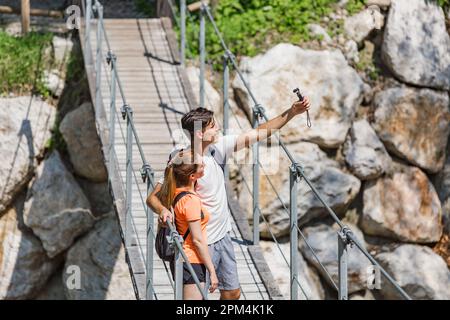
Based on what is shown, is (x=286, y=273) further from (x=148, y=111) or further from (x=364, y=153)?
(x=148, y=111)

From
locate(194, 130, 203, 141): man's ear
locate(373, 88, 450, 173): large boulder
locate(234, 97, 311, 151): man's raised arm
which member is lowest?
locate(373, 88, 450, 173): large boulder

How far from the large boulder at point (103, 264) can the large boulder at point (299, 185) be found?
5.83ft

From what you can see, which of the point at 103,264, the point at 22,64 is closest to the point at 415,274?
the point at 103,264

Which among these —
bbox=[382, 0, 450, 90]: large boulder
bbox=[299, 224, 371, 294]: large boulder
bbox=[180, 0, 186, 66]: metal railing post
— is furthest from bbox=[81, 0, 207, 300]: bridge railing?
bbox=[382, 0, 450, 90]: large boulder

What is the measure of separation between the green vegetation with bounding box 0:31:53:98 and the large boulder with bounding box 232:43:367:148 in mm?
2543

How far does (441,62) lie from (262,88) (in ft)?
7.98

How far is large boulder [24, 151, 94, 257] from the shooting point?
13156 millimetres

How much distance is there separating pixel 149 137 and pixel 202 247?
394 cm

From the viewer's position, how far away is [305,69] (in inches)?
510

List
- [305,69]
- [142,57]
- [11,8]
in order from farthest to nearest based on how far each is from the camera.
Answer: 1. [11,8]
2. [305,69]
3. [142,57]

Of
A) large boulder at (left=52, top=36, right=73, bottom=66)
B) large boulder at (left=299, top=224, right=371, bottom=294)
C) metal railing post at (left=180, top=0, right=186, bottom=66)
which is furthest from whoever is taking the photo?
large boulder at (left=52, top=36, right=73, bottom=66)

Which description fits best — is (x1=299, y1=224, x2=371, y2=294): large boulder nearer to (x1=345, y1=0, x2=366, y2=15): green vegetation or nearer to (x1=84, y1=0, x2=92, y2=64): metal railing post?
(x1=345, y1=0, x2=366, y2=15): green vegetation
